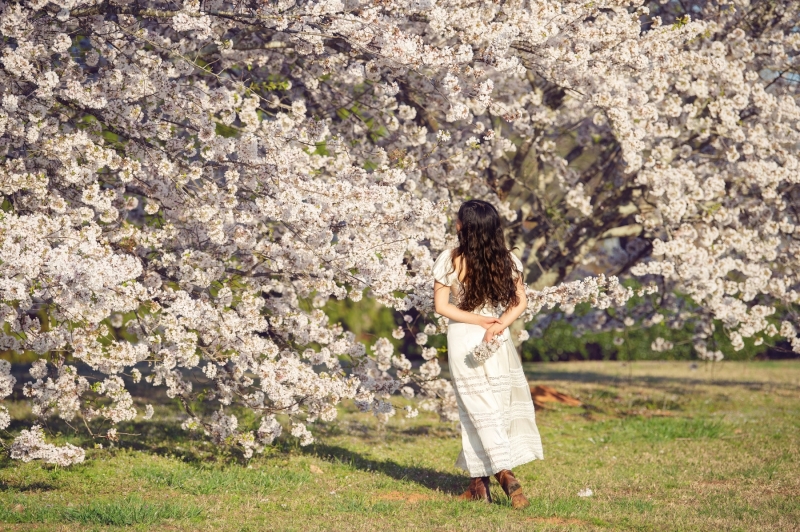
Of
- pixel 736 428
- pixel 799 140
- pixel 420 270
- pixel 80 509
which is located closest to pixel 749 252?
pixel 799 140

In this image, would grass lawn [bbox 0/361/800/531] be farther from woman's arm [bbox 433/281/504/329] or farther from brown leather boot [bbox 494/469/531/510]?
woman's arm [bbox 433/281/504/329]

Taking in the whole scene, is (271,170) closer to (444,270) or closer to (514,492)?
(444,270)

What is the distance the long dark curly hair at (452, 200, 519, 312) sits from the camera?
229 inches

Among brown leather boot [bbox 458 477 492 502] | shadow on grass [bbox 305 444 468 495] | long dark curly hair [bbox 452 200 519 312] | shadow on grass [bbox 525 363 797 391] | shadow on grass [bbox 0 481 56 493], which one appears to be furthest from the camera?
shadow on grass [bbox 525 363 797 391]

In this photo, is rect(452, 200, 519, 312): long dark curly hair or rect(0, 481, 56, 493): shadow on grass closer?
rect(452, 200, 519, 312): long dark curly hair

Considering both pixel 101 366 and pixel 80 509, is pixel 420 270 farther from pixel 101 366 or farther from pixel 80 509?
pixel 80 509

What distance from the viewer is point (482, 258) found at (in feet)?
19.1

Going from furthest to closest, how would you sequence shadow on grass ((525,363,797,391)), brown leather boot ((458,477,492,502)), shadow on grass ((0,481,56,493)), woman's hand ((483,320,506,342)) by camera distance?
1. shadow on grass ((525,363,797,391))
2. shadow on grass ((0,481,56,493))
3. brown leather boot ((458,477,492,502))
4. woman's hand ((483,320,506,342))

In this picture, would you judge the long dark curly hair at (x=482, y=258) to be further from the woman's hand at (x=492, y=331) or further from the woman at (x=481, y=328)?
the woman's hand at (x=492, y=331)

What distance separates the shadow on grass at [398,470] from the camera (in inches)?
264

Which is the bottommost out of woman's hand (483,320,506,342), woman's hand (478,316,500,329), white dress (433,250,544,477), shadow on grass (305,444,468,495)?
shadow on grass (305,444,468,495)

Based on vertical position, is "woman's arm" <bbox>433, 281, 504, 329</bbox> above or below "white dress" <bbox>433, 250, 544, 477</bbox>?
above

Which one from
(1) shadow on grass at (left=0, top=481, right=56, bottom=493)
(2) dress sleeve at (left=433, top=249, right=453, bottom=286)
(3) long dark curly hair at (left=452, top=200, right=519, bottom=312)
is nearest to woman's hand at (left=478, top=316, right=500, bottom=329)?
(3) long dark curly hair at (left=452, top=200, right=519, bottom=312)

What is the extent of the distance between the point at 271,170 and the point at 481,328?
1.90 metres
